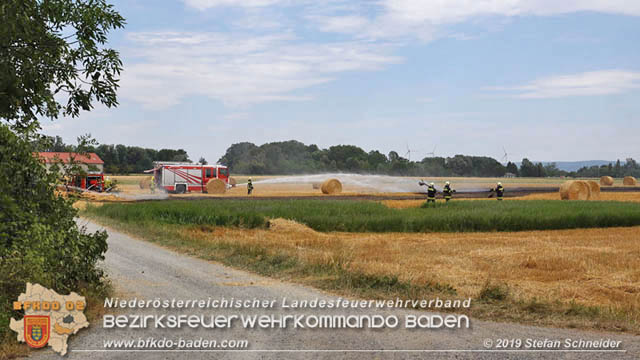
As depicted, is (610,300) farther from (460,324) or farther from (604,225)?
(604,225)

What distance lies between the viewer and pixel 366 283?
44.0 feet

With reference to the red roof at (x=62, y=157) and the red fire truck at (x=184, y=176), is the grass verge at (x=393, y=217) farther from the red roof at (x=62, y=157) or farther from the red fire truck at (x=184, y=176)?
the red fire truck at (x=184, y=176)

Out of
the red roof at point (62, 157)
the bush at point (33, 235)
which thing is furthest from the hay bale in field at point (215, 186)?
the bush at point (33, 235)

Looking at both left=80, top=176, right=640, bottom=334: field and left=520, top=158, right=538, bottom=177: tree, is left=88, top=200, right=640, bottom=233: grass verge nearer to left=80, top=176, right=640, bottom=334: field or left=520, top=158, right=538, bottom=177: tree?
left=80, top=176, right=640, bottom=334: field

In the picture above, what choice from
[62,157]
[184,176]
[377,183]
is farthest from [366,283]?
[377,183]

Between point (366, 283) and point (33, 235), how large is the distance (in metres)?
6.73

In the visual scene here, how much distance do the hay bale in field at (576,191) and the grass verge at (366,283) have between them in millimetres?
31418

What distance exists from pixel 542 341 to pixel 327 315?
355 centimetres

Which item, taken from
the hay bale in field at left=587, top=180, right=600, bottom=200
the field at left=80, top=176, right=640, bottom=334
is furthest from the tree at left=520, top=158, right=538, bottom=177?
the field at left=80, top=176, right=640, bottom=334

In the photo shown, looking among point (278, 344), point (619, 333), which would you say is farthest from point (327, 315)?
point (619, 333)

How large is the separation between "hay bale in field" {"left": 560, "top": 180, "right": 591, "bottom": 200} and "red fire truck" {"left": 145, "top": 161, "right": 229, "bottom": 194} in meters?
31.0

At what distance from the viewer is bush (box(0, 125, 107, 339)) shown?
31.8ft

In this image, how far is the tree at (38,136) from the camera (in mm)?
9898

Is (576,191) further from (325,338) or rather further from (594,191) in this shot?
(325,338)
